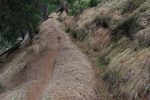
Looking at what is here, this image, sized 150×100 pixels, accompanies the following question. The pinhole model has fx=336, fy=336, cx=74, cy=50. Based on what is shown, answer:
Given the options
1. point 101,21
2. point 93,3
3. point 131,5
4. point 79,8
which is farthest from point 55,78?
point 79,8

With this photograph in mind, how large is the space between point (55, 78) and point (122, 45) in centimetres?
344

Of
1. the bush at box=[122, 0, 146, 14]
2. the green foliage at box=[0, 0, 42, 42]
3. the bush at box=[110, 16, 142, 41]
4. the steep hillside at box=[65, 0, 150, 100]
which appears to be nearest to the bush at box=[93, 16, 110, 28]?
the steep hillside at box=[65, 0, 150, 100]

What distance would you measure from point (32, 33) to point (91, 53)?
39.7 feet

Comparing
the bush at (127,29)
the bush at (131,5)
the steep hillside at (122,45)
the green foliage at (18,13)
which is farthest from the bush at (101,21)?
the green foliage at (18,13)

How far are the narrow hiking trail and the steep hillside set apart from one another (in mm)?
701

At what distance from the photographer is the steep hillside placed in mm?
11405

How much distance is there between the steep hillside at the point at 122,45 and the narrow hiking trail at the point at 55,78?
70 cm

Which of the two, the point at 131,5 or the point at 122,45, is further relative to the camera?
the point at 131,5

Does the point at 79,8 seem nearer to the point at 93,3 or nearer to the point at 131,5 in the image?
the point at 93,3

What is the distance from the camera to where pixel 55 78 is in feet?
49.0

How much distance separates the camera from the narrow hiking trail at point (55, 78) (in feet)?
41.8

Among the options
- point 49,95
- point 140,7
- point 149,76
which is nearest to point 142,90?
point 149,76

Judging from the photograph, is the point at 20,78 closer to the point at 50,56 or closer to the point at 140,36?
the point at 50,56

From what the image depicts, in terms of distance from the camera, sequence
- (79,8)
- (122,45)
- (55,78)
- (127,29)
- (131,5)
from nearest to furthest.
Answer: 1. (55,78)
2. (122,45)
3. (127,29)
4. (131,5)
5. (79,8)
